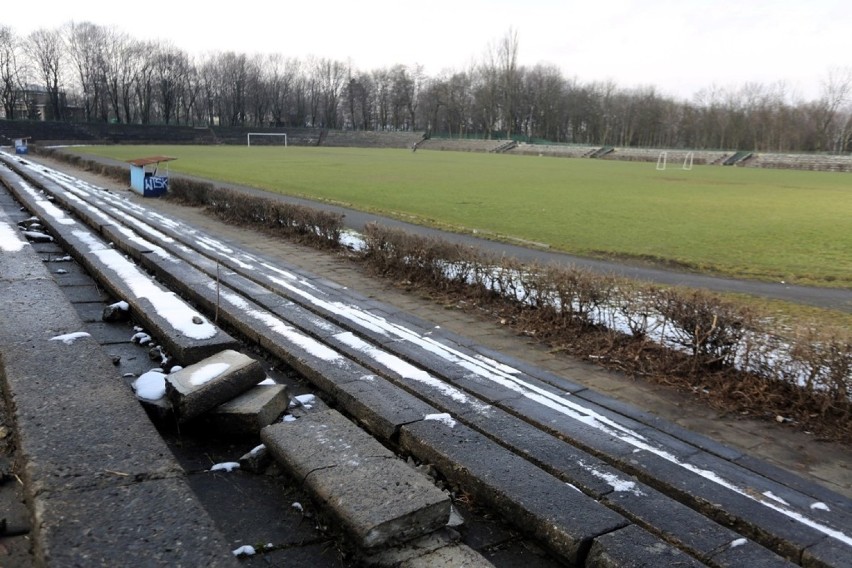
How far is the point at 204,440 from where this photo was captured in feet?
14.6

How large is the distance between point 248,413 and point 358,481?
1199mm

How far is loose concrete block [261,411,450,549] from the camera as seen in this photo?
124 inches

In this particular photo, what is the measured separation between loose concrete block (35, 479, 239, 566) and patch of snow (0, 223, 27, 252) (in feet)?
23.7

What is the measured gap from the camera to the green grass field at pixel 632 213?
14578 millimetres

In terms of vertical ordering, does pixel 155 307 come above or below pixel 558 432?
above

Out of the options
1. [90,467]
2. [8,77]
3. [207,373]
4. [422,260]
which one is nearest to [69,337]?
[207,373]

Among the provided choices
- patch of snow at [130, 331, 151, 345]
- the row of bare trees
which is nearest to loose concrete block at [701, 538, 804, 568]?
patch of snow at [130, 331, 151, 345]

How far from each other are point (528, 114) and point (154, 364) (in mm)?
125844

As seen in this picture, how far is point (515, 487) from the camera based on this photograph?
3723 millimetres

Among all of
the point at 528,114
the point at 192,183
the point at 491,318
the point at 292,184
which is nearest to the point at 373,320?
the point at 491,318

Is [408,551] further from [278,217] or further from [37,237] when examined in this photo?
[278,217]

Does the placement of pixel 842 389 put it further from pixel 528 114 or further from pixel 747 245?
pixel 528 114

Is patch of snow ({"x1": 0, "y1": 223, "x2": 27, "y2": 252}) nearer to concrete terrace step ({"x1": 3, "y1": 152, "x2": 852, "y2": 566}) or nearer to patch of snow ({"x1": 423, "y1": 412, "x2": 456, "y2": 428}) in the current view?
concrete terrace step ({"x1": 3, "y1": 152, "x2": 852, "y2": 566})

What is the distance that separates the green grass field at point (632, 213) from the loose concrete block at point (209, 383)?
10.9 meters
